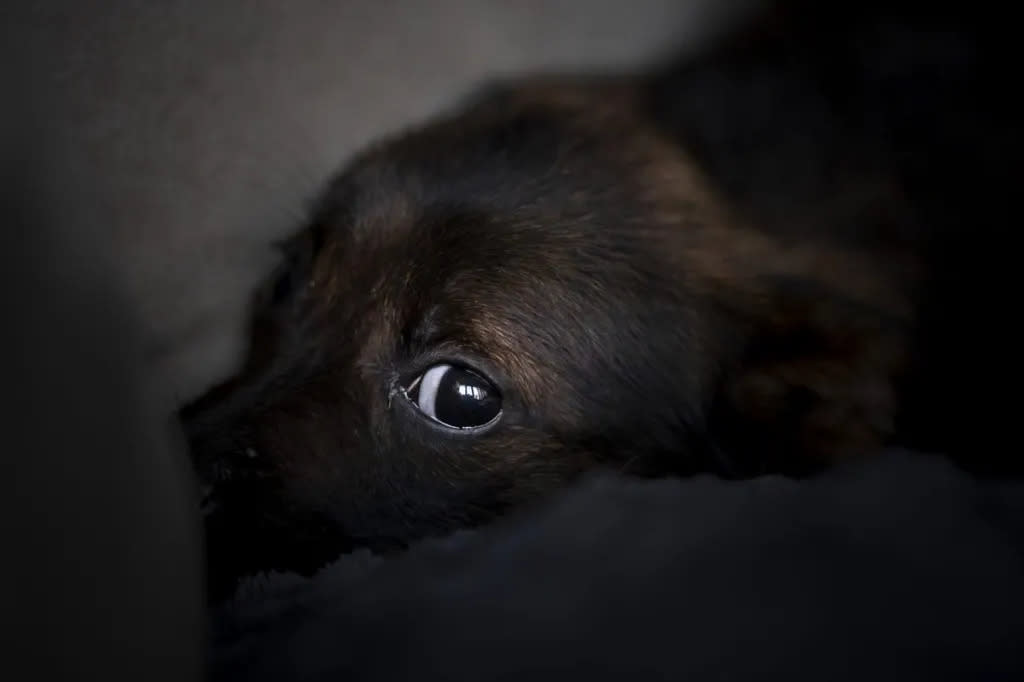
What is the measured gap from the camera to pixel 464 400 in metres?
1.73

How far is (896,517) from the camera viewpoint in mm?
1310

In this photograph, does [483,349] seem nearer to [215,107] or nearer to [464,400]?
[464,400]

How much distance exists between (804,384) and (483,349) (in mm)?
683

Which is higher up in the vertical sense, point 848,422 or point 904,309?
point 904,309

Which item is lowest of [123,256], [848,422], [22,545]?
[22,545]

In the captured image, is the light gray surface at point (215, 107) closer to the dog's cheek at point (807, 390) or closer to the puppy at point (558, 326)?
the puppy at point (558, 326)

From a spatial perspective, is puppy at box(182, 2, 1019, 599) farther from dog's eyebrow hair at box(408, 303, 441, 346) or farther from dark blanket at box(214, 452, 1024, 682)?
dark blanket at box(214, 452, 1024, 682)

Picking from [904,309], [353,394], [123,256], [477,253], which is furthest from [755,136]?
[123,256]

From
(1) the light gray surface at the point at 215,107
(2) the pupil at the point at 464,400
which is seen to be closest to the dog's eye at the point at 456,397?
(2) the pupil at the point at 464,400

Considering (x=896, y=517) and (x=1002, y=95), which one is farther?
(x=1002, y=95)

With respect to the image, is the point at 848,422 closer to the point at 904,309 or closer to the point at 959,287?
the point at 904,309

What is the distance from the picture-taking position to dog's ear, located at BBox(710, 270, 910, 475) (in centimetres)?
187

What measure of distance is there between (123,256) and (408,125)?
955mm

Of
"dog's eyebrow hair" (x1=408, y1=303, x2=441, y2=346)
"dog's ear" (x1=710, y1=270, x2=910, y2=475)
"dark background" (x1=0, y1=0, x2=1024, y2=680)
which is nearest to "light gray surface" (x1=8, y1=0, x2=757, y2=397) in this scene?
"dark background" (x1=0, y1=0, x2=1024, y2=680)
